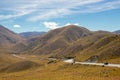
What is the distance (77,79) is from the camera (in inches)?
2685

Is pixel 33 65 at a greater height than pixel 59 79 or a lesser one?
lesser

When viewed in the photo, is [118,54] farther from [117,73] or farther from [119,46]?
[117,73]

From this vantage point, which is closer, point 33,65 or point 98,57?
point 98,57

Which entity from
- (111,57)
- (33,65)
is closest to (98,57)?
(111,57)

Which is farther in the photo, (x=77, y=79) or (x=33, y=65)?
(x=33, y=65)

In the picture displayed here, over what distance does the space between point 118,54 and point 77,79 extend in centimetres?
5920

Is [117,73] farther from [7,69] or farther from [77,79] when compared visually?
[7,69]

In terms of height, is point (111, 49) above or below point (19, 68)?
above

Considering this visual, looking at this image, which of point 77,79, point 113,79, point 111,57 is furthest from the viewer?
point 111,57

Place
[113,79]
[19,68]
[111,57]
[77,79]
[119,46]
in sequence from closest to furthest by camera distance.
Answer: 1. [113,79]
2. [77,79]
3. [111,57]
4. [119,46]
5. [19,68]

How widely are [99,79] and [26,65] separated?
108m

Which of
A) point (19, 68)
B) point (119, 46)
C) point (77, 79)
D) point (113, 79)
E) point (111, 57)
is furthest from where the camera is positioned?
point (19, 68)

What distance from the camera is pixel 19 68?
164375mm

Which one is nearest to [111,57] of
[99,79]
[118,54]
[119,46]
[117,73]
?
[118,54]
